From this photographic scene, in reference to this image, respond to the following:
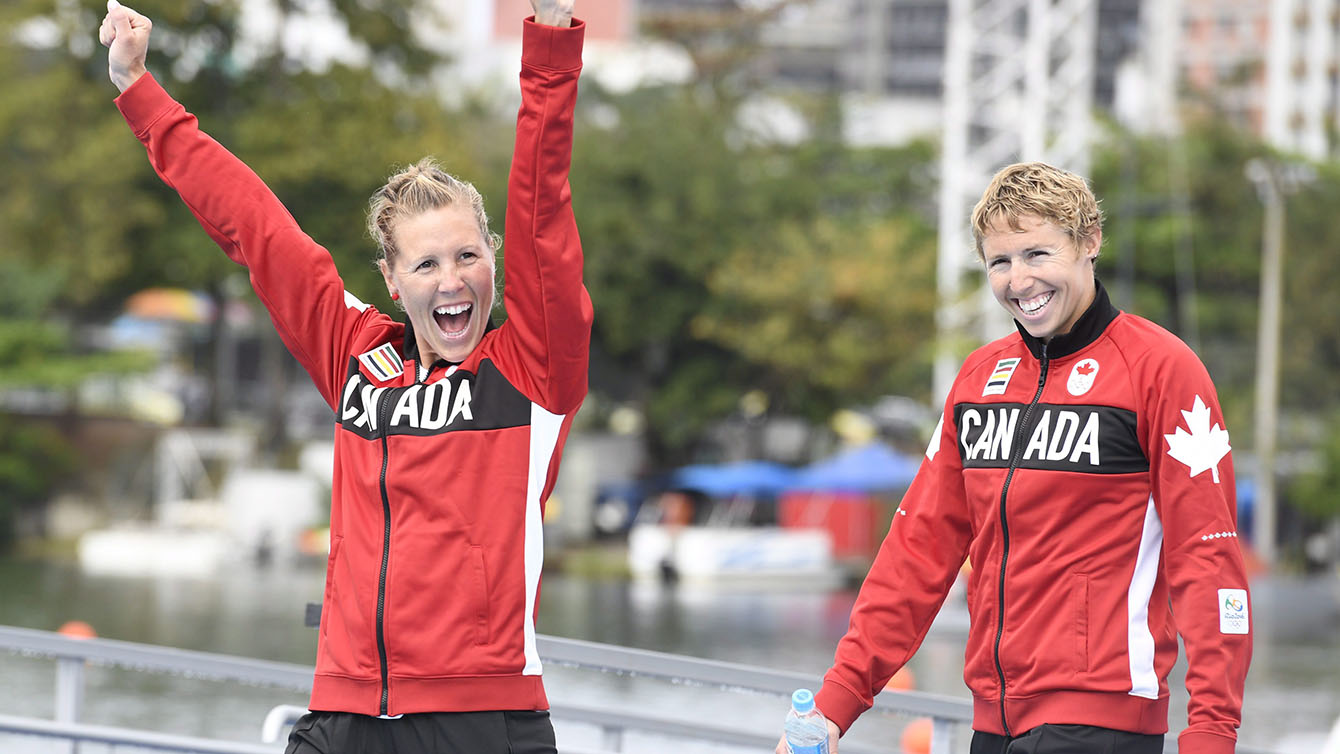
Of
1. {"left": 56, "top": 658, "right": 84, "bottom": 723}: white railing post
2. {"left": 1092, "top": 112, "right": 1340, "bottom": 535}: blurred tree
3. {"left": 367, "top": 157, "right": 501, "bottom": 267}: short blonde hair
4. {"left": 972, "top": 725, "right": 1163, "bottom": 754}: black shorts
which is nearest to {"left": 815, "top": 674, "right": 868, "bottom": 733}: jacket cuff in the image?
{"left": 972, "top": 725, "right": 1163, "bottom": 754}: black shorts

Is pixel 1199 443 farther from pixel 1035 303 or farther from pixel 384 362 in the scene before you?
pixel 384 362

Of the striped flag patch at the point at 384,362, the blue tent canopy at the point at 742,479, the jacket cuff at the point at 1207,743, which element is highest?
the striped flag patch at the point at 384,362

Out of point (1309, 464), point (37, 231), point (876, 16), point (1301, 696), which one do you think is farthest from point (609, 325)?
point (876, 16)

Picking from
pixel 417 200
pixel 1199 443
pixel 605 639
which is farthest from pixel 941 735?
pixel 605 639

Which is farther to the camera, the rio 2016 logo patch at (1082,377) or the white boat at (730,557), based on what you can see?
the white boat at (730,557)

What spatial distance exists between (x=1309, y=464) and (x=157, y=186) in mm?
20316

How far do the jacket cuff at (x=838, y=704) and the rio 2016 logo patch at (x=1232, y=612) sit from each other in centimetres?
76

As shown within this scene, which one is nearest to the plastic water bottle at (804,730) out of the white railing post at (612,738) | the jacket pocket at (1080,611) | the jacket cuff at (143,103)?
the jacket pocket at (1080,611)

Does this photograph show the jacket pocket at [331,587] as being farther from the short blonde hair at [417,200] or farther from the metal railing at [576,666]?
the metal railing at [576,666]

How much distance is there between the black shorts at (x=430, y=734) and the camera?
312cm

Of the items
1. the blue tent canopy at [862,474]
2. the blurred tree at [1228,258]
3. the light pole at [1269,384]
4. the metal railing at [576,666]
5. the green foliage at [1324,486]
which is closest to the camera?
the metal railing at [576,666]

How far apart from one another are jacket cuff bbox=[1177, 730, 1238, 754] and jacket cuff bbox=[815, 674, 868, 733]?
689 millimetres

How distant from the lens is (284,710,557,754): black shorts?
312 centimetres

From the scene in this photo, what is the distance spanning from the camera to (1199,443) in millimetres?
3273
